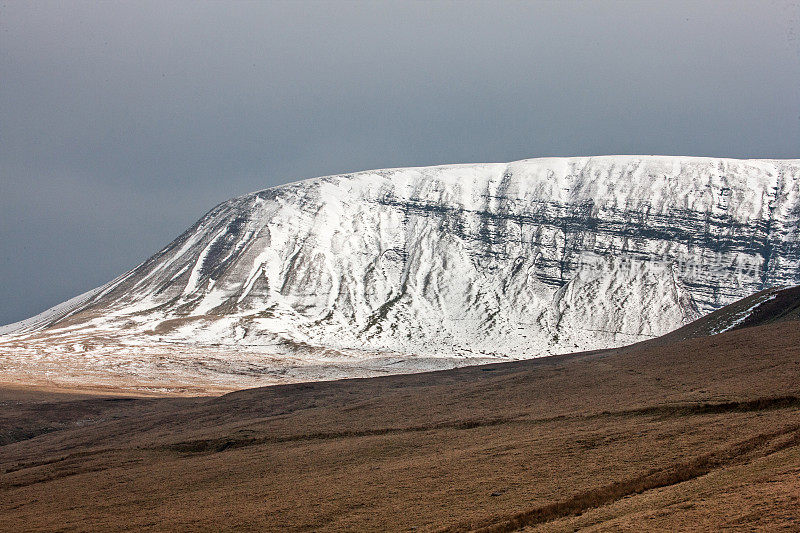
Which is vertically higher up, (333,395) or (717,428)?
(717,428)

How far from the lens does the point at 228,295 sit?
19012cm

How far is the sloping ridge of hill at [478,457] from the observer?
76.3 feet

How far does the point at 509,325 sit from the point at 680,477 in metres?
151

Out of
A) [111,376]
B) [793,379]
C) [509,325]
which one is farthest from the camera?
[509,325]

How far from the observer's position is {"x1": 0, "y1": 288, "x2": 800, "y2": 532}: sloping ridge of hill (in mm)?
23250

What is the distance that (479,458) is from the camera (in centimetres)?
3198

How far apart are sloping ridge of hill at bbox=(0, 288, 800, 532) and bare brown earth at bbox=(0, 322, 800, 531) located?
0.39 ft

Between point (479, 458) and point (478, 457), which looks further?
point (478, 457)

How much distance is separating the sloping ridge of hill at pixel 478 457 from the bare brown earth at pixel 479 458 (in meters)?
0.12

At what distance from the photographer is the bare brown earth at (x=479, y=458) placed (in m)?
23.2

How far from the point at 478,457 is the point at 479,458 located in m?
0.20

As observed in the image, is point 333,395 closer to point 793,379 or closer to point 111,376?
point 793,379

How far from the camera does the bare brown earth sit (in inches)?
914

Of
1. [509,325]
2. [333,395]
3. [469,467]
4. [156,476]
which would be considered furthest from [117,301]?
[469,467]
